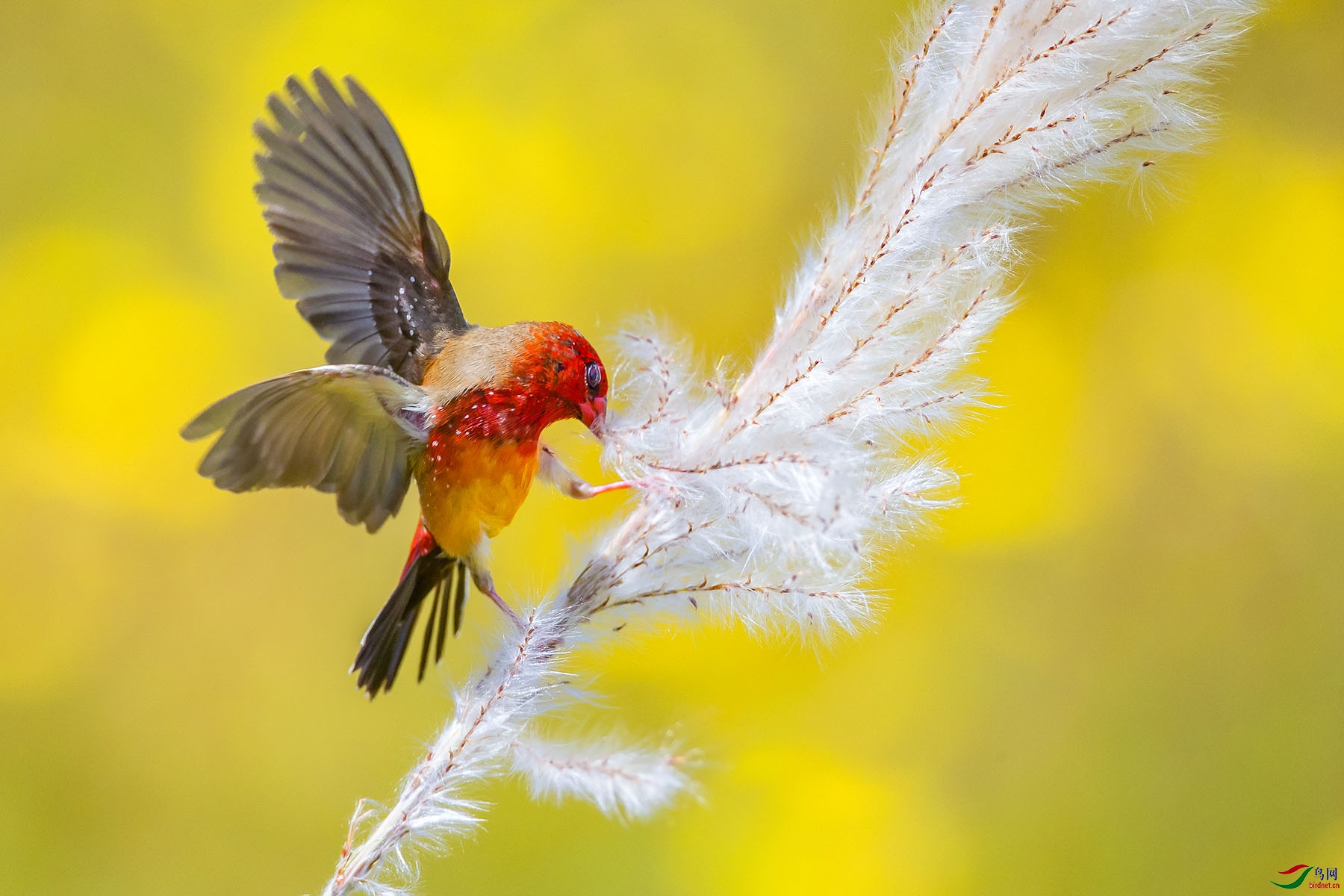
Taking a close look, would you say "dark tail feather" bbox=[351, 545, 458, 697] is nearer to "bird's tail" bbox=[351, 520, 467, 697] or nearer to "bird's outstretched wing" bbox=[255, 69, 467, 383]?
"bird's tail" bbox=[351, 520, 467, 697]

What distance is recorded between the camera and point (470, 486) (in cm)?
91

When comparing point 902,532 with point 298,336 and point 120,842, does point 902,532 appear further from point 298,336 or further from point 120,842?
point 120,842

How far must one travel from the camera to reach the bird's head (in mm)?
896

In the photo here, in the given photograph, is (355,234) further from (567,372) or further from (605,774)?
(605,774)

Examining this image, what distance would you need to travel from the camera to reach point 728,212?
6.04ft

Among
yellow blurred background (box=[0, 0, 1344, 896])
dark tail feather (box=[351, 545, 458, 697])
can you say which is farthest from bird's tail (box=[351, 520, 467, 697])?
yellow blurred background (box=[0, 0, 1344, 896])

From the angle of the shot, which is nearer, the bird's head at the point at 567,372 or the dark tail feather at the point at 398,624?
the bird's head at the point at 567,372

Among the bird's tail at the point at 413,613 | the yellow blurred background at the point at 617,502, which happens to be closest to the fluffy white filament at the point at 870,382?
the bird's tail at the point at 413,613

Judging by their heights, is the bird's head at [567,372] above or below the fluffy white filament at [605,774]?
above

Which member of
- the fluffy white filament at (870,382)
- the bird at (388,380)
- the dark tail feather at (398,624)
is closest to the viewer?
the fluffy white filament at (870,382)

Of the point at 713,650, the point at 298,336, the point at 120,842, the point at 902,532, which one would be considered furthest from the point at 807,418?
the point at 120,842

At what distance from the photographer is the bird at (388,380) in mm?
842

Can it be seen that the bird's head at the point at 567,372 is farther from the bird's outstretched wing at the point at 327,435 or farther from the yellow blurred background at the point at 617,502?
the yellow blurred background at the point at 617,502

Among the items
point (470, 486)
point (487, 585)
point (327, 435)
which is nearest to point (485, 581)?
point (487, 585)
